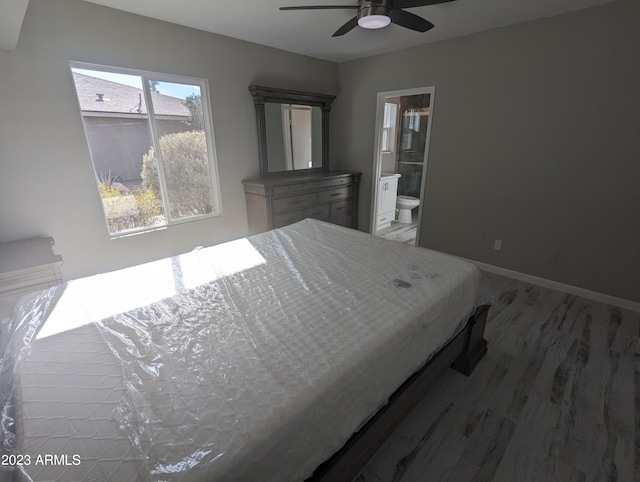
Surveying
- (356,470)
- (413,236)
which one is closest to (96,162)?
(356,470)

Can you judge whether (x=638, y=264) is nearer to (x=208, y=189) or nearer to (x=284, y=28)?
(x=284, y=28)

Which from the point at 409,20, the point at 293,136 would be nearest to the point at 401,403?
the point at 409,20

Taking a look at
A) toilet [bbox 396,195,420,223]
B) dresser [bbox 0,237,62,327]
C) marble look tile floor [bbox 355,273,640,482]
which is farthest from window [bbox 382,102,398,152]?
dresser [bbox 0,237,62,327]

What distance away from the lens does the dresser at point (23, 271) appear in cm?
194

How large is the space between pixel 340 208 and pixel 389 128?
188 centimetres

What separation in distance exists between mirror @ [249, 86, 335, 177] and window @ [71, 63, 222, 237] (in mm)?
624

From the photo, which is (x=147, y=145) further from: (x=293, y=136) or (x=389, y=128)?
(x=389, y=128)

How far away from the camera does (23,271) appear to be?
196cm

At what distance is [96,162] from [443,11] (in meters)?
3.22

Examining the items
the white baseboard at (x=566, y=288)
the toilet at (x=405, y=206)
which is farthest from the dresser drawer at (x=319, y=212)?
the white baseboard at (x=566, y=288)

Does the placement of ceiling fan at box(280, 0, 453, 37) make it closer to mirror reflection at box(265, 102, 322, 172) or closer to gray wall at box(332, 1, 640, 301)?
gray wall at box(332, 1, 640, 301)

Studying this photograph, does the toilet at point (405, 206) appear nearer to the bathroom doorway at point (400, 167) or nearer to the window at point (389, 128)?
the bathroom doorway at point (400, 167)

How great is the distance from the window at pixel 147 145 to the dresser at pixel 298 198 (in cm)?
47

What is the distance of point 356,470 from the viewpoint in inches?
44.7
